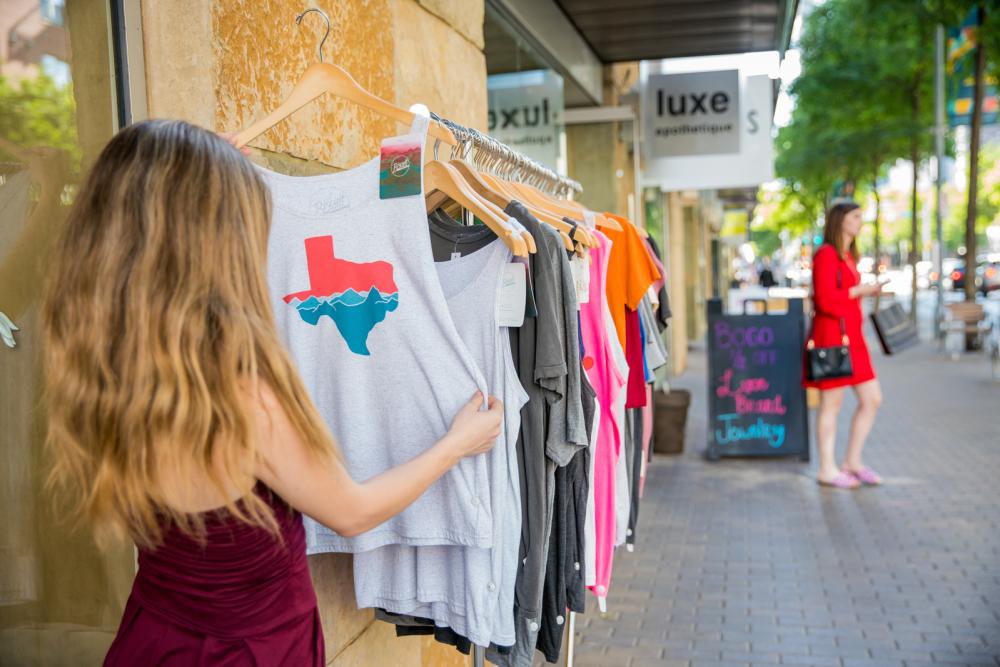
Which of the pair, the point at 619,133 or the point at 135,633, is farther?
the point at 619,133

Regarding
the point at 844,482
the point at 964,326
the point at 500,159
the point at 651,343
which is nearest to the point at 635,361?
the point at 651,343

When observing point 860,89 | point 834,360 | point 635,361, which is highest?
point 860,89

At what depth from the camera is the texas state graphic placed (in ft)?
7.90

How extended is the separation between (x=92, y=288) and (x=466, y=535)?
1147 mm

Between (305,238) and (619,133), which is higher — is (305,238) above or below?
below

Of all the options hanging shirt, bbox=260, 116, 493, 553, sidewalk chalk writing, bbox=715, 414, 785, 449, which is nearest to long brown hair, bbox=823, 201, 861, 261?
sidewalk chalk writing, bbox=715, 414, 785, 449

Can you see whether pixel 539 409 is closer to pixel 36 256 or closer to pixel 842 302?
pixel 36 256

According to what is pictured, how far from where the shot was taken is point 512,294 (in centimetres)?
243

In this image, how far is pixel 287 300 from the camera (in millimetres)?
2502

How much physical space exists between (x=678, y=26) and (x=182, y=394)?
7.88m

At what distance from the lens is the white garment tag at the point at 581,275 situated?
2.87 m

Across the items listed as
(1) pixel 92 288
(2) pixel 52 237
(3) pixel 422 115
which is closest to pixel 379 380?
(3) pixel 422 115

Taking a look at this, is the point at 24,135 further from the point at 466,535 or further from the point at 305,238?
the point at 466,535

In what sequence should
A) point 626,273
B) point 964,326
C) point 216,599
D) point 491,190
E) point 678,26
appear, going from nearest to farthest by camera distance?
1. point 216,599
2. point 491,190
3. point 626,273
4. point 678,26
5. point 964,326
